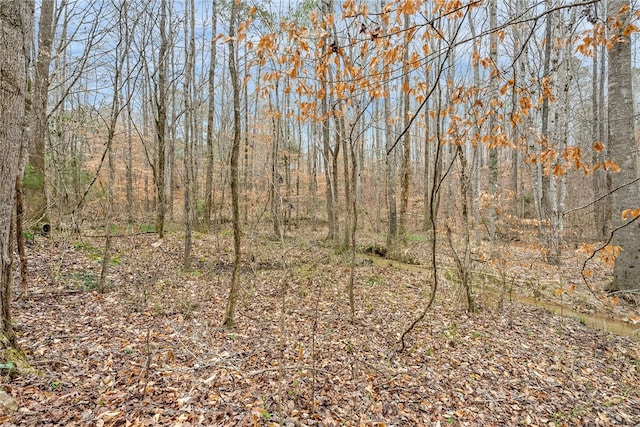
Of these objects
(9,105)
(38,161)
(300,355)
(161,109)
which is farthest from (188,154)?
(300,355)

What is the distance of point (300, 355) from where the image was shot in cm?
353

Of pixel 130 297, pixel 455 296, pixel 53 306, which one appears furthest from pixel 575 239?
pixel 53 306

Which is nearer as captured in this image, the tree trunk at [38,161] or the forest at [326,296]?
the forest at [326,296]

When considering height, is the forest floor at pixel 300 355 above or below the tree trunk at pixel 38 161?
below

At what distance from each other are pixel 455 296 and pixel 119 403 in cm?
544

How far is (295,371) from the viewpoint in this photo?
10.9 feet

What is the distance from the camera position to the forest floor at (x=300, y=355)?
2.67 meters

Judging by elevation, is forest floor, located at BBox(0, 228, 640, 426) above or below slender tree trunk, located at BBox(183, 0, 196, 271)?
below

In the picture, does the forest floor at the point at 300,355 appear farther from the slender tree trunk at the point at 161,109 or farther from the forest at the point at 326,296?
the slender tree trunk at the point at 161,109

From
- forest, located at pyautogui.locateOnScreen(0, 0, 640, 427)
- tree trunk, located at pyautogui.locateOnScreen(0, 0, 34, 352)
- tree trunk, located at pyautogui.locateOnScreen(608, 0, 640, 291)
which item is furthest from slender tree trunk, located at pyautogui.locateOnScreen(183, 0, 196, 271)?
tree trunk, located at pyautogui.locateOnScreen(608, 0, 640, 291)

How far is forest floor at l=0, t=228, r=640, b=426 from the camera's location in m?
2.67

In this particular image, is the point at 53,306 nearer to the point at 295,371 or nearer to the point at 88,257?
the point at 88,257

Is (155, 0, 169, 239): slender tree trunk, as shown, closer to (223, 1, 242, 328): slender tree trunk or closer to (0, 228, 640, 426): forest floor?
(0, 228, 640, 426): forest floor

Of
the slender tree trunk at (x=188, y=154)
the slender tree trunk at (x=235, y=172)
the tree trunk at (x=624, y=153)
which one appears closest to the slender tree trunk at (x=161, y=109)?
the slender tree trunk at (x=188, y=154)
